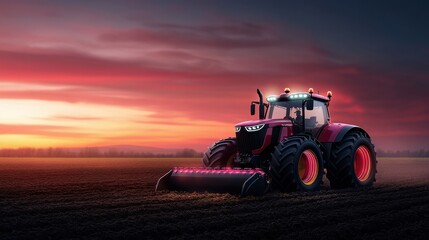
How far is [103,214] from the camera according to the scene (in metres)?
10.3

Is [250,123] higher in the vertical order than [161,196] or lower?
higher

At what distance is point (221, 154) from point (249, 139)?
1.14 m

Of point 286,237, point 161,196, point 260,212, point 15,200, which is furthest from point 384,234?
point 15,200

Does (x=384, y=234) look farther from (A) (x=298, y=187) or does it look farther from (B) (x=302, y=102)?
(B) (x=302, y=102)

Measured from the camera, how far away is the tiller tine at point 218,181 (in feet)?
42.9

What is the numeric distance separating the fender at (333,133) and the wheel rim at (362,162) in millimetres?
1189

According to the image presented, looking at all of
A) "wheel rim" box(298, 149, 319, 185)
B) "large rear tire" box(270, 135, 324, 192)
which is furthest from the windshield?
"wheel rim" box(298, 149, 319, 185)

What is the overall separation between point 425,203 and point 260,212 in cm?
408

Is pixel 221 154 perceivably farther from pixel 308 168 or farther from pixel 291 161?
pixel 291 161

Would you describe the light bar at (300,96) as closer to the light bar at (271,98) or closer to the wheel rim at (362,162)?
the light bar at (271,98)

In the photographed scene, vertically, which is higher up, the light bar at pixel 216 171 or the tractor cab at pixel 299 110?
the tractor cab at pixel 299 110

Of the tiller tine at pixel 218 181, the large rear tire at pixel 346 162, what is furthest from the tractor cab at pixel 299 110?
the tiller tine at pixel 218 181

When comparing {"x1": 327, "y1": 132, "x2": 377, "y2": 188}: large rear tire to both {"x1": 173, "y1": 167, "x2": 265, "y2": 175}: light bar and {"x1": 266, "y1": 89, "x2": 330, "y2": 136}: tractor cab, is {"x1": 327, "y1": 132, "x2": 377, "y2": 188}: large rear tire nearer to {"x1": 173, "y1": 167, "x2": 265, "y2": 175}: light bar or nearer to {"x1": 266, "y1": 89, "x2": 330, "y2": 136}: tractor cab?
{"x1": 266, "y1": 89, "x2": 330, "y2": 136}: tractor cab

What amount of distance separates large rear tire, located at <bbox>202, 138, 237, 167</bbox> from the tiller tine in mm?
1117
